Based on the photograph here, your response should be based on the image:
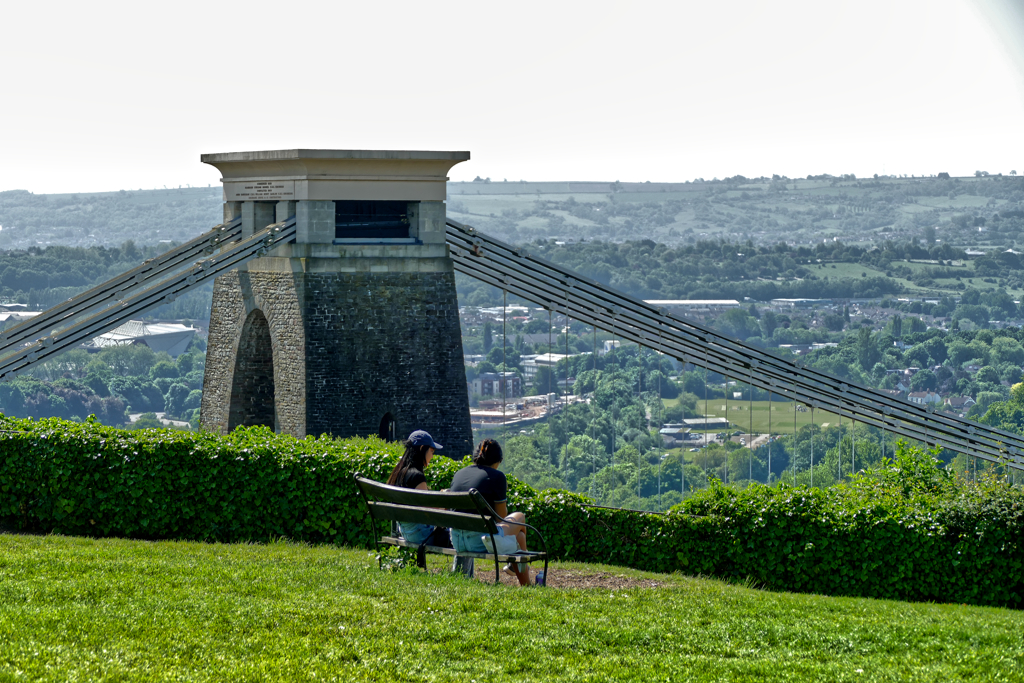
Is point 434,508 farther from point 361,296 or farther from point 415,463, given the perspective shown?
point 361,296

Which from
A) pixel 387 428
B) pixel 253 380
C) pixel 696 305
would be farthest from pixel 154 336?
pixel 387 428

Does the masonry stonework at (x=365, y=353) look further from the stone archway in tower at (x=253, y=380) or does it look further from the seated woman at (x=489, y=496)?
the seated woman at (x=489, y=496)

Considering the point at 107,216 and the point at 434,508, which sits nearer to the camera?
the point at 434,508

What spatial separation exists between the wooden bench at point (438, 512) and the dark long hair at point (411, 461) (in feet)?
1.09

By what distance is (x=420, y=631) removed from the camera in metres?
7.08

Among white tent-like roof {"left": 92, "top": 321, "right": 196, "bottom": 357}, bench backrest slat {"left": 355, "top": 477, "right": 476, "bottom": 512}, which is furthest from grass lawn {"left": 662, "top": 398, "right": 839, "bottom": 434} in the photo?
bench backrest slat {"left": 355, "top": 477, "right": 476, "bottom": 512}

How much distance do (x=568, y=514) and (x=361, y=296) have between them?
8.55 meters

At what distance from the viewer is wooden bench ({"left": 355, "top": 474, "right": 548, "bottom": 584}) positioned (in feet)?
28.5

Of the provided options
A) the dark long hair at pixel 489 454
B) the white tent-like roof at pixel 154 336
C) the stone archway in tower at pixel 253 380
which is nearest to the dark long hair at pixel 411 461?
the dark long hair at pixel 489 454

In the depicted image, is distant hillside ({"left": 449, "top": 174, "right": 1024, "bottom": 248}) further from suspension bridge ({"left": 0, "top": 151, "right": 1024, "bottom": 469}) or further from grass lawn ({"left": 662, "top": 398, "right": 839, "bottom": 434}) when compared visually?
suspension bridge ({"left": 0, "top": 151, "right": 1024, "bottom": 469})

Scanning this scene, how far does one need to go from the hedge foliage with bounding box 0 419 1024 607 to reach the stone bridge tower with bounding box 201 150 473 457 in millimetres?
6823

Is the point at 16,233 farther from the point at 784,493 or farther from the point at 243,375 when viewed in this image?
the point at 784,493

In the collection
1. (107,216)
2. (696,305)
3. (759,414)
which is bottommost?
(759,414)

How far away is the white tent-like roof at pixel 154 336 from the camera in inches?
2462
